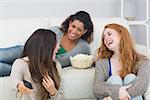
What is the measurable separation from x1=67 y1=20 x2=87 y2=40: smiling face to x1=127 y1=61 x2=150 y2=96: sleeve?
56 centimetres

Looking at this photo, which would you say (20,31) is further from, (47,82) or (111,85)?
(111,85)

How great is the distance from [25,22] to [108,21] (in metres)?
0.64

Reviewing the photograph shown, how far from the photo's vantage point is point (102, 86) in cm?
168

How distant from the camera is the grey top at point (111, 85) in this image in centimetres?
164

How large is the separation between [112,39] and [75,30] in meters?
0.39

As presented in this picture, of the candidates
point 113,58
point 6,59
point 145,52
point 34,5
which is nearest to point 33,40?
point 6,59

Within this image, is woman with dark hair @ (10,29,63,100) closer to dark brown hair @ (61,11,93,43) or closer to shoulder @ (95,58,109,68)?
shoulder @ (95,58,109,68)

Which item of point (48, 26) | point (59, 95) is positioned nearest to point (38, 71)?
point (59, 95)

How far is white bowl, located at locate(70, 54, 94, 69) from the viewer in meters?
1.96

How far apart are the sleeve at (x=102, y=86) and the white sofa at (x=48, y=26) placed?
0.38 feet

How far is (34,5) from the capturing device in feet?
9.53

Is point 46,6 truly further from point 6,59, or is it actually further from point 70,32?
point 6,59

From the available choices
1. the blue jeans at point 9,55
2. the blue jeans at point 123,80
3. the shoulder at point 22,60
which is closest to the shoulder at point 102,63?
the blue jeans at point 123,80

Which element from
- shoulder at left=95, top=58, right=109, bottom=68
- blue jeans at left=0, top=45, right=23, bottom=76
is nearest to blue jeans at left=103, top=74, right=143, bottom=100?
shoulder at left=95, top=58, right=109, bottom=68
